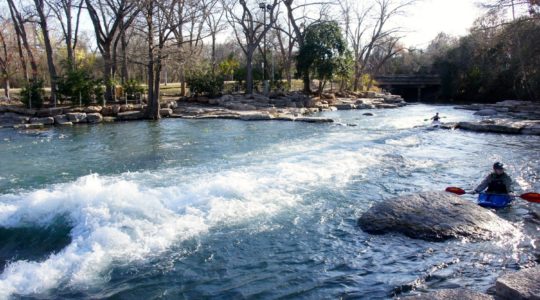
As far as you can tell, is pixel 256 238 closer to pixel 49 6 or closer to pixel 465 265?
pixel 465 265

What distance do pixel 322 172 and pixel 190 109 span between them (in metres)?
15.5

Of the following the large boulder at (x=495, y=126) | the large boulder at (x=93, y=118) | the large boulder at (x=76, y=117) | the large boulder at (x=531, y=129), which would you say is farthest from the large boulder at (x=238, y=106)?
the large boulder at (x=531, y=129)

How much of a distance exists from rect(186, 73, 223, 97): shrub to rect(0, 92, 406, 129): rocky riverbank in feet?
2.74

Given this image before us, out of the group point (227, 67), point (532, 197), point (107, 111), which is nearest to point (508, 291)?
point (532, 197)

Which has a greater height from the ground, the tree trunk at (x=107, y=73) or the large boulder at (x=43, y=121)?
the tree trunk at (x=107, y=73)

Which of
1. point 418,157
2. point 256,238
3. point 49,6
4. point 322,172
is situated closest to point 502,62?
point 418,157

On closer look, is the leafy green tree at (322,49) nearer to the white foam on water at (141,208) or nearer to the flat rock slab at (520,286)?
the white foam on water at (141,208)

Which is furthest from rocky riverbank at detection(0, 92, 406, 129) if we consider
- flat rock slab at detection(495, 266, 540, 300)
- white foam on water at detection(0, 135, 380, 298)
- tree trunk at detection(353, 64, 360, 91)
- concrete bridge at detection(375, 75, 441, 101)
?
flat rock slab at detection(495, 266, 540, 300)

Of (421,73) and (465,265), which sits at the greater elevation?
(421,73)

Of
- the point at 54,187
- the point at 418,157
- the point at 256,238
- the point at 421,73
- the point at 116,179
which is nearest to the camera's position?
the point at 256,238

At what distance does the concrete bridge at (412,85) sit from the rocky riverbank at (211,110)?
487 inches

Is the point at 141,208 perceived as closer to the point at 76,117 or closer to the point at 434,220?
the point at 434,220

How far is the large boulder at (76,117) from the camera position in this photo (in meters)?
20.4

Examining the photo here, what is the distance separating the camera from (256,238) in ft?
20.7
